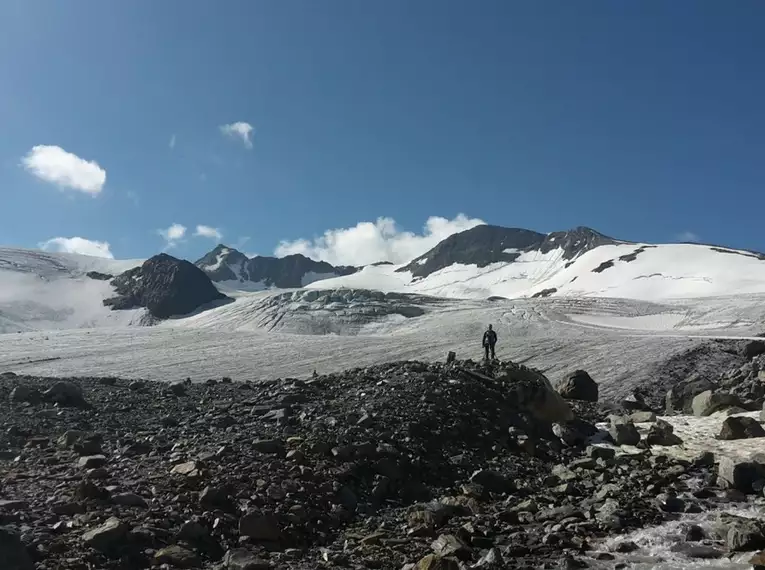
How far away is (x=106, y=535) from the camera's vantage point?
7.25 m

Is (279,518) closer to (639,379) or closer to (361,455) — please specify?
(361,455)

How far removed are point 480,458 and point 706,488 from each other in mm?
4066

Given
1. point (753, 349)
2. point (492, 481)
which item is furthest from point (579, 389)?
point (753, 349)

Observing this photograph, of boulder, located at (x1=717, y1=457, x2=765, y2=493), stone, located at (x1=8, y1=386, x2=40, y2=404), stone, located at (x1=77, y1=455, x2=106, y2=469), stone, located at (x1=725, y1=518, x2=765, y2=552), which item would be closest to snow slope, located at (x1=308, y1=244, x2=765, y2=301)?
boulder, located at (x1=717, y1=457, x2=765, y2=493)

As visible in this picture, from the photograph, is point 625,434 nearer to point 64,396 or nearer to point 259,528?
point 259,528

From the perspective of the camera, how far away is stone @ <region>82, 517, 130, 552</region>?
717 cm

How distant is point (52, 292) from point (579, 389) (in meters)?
113

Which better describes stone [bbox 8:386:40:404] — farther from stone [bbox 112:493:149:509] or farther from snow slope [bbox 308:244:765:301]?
snow slope [bbox 308:244:765:301]

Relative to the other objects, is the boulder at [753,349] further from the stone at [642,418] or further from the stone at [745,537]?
the stone at [745,537]

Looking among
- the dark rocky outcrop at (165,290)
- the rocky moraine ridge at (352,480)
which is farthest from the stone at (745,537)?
the dark rocky outcrop at (165,290)

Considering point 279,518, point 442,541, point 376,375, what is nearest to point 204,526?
point 279,518

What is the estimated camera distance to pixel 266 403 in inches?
598

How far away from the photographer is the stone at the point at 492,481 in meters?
Result: 11.1

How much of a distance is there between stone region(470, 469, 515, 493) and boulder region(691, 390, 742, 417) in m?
10.00
